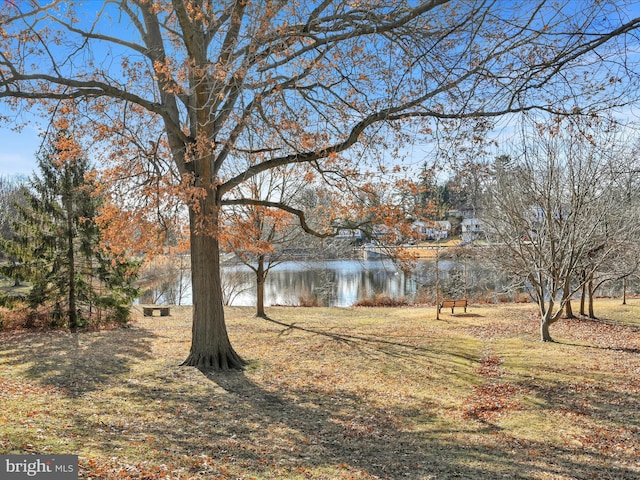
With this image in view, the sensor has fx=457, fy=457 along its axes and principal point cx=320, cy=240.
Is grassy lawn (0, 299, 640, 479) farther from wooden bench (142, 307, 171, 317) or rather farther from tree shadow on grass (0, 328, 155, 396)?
wooden bench (142, 307, 171, 317)

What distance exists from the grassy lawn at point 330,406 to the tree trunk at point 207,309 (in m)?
0.44

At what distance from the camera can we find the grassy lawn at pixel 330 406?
15.7 ft

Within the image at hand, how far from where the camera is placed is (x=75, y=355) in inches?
400

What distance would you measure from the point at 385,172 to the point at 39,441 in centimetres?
687

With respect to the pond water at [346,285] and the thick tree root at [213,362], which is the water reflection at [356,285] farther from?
the thick tree root at [213,362]

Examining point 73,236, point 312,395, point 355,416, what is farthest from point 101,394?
point 73,236

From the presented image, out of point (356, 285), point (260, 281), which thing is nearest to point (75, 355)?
point (260, 281)

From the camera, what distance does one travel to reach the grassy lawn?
4797 millimetres

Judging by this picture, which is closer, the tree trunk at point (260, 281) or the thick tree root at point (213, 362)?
the thick tree root at point (213, 362)

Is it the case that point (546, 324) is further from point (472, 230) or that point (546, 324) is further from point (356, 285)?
point (356, 285)

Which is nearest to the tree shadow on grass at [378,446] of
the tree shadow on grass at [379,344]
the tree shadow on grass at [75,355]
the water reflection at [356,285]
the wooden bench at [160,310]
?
the tree shadow on grass at [75,355]

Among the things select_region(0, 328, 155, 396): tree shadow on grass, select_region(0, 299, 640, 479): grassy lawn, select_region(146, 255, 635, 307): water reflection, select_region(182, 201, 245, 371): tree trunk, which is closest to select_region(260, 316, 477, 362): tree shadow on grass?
select_region(0, 299, 640, 479): grassy lawn

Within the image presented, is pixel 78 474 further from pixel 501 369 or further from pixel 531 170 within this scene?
pixel 531 170

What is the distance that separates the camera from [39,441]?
14.9ft
